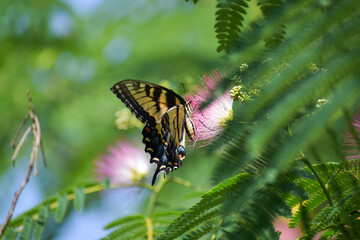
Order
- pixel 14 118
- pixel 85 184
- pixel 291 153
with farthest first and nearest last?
1. pixel 14 118
2. pixel 85 184
3. pixel 291 153

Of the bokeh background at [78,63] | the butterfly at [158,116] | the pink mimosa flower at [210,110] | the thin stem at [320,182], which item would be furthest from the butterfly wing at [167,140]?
the bokeh background at [78,63]

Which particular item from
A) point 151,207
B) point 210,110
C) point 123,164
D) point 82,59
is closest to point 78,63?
point 82,59

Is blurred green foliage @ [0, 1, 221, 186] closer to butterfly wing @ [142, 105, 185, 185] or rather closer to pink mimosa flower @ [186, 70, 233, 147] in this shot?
butterfly wing @ [142, 105, 185, 185]

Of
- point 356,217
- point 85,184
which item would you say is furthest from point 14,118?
point 356,217

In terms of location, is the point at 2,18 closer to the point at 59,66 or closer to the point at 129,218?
the point at 59,66

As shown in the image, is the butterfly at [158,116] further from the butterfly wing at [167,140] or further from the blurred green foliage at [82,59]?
the blurred green foliage at [82,59]

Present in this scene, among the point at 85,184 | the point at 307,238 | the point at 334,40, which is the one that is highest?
the point at 85,184

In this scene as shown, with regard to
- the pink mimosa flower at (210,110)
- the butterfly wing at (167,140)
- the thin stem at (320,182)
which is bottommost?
the thin stem at (320,182)
